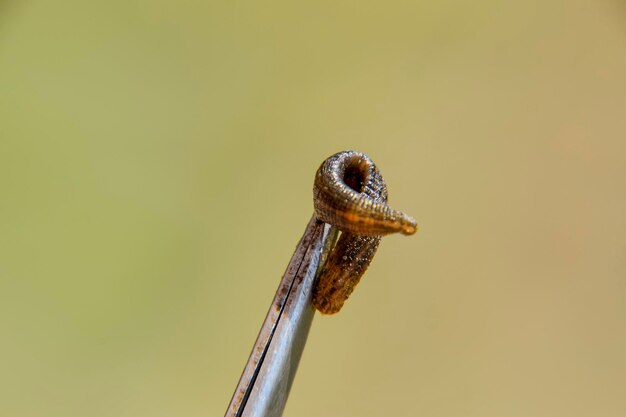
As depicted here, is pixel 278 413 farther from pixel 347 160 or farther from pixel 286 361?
pixel 347 160

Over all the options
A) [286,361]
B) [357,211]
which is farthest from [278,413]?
[357,211]

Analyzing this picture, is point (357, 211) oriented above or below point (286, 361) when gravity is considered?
above

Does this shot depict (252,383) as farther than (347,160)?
No

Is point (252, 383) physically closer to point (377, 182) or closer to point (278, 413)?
point (278, 413)

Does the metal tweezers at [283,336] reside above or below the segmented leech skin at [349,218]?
below
